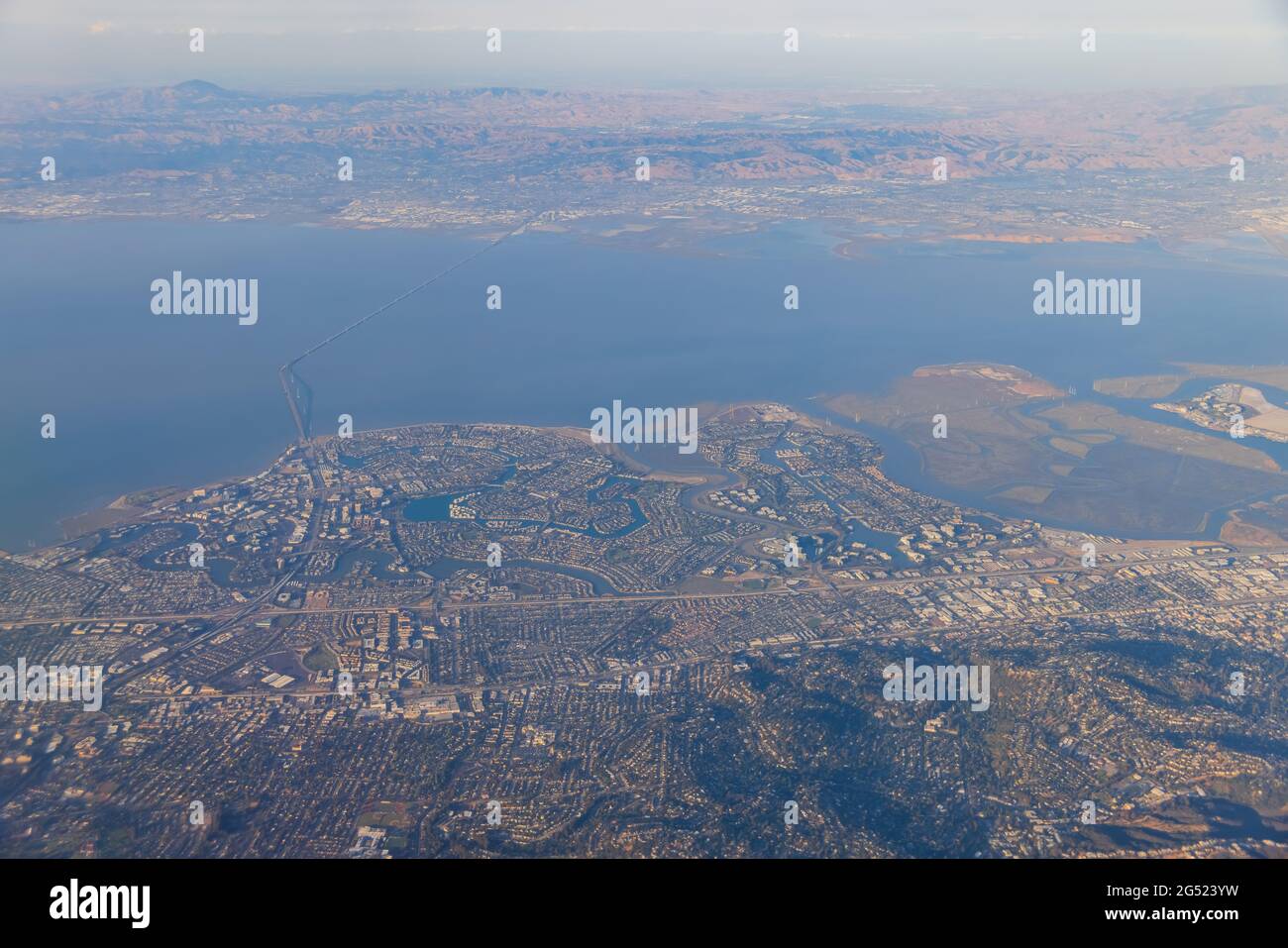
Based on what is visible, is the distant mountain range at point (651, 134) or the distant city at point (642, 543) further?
the distant mountain range at point (651, 134)

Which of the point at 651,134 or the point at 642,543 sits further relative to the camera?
the point at 651,134

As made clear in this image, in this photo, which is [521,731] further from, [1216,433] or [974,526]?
[1216,433]

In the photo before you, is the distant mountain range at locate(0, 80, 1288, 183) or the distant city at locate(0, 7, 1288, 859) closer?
the distant city at locate(0, 7, 1288, 859)

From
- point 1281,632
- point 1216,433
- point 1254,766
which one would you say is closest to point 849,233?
point 1216,433

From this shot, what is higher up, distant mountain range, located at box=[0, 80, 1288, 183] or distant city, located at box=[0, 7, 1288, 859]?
distant mountain range, located at box=[0, 80, 1288, 183]

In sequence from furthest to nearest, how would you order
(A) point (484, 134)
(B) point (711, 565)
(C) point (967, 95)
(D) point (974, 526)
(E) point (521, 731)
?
(C) point (967, 95)
(A) point (484, 134)
(D) point (974, 526)
(B) point (711, 565)
(E) point (521, 731)

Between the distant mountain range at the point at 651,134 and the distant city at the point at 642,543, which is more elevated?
the distant mountain range at the point at 651,134

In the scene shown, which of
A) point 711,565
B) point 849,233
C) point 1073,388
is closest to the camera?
point 711,565

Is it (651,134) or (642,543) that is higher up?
(651,134)

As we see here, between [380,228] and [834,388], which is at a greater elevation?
[380,228]
